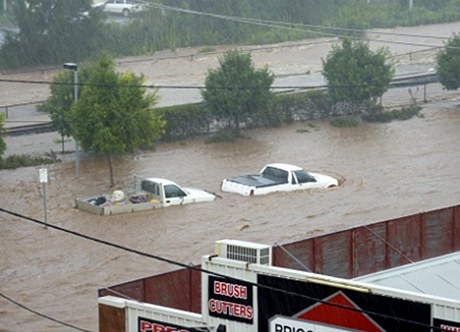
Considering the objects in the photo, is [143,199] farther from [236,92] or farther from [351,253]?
[351,253]

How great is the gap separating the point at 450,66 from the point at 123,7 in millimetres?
28744

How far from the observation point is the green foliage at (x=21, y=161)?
33125 millimetres

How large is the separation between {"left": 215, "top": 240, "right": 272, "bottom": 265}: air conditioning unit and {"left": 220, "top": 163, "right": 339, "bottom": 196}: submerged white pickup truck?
15.0 meters

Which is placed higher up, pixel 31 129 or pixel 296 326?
pixel 296 326

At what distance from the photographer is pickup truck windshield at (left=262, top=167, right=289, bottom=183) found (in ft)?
97.7

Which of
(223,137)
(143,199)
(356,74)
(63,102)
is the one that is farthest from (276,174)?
(356,74)

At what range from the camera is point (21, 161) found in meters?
33.5

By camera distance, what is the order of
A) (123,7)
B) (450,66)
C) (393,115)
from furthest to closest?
(123,7) < (450,66) < (393,115)

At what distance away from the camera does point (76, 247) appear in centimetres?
2536

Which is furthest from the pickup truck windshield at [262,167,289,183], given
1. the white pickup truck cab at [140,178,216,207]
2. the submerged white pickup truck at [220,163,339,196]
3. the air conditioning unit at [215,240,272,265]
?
the air conditioning unit at [215,240,272,265]

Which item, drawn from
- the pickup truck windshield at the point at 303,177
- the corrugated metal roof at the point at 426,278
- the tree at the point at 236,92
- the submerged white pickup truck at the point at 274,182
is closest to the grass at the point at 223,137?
the tree at the point at 236,92

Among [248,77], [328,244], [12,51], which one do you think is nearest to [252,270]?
[328,244]

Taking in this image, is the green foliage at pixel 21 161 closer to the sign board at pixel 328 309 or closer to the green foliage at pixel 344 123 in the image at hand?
the green foliage at pixel 344 123

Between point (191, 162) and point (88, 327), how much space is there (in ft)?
45.8
